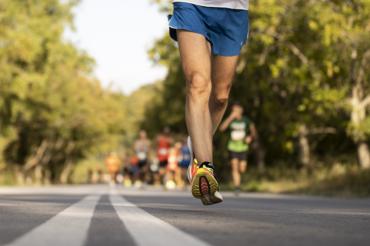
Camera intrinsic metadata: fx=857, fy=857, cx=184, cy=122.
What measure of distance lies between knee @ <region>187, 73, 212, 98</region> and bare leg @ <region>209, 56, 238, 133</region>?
457 mm

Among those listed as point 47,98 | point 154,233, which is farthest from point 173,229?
point 47,98

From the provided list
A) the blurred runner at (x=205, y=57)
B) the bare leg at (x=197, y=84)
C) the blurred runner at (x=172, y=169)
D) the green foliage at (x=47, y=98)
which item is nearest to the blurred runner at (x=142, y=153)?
the blurred runner at (x=172, y=169)

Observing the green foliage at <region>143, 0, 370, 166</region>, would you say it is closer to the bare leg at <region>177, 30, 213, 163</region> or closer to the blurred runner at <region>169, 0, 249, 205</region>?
the blurred runner at <region>169, 0, 249, 205</region>

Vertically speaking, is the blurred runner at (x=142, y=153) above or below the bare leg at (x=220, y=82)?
above

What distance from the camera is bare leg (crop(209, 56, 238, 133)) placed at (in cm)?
724

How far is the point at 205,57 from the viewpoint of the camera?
6.79m

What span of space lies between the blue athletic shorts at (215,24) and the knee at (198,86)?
1.21 feet

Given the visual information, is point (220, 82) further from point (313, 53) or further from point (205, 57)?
point (313, 53)

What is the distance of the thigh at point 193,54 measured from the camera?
6738 millimetres

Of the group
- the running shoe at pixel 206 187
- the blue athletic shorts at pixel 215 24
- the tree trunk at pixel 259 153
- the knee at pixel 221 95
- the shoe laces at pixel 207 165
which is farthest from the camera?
the tree trunk at pixel 259 153

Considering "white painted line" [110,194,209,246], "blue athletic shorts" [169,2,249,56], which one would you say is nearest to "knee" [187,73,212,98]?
"blue athletic shorts" [169,2,249,56]

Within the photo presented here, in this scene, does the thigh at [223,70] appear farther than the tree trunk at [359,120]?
No

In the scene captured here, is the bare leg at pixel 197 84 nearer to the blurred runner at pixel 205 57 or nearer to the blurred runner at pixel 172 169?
the blurred runner at pixel 205 57

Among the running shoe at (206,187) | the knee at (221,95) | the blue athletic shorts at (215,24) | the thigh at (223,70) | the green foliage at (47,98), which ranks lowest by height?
the running shoe at (206,187)
